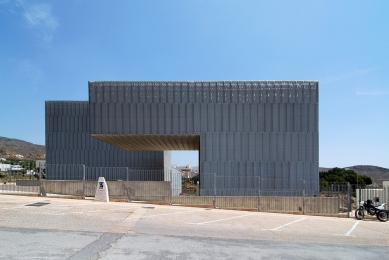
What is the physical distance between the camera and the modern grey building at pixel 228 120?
3144cm

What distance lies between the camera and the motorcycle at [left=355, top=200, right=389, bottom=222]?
17.5m

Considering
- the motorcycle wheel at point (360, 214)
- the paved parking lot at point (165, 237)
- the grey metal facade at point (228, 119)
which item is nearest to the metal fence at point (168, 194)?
the motorcycle wheel at point (360, 214)

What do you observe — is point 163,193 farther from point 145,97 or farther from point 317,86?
point 317,86

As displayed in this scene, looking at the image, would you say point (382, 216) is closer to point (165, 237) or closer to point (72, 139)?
point (165, 237)

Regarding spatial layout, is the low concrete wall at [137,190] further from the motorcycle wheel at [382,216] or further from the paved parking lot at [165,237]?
the motorcycle wheel at [382,216]

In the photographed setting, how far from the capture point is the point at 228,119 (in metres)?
32.0

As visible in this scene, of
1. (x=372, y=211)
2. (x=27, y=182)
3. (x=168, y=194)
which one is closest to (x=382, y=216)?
(x=372, y=211)

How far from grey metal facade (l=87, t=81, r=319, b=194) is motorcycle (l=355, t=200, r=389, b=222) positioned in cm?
1311

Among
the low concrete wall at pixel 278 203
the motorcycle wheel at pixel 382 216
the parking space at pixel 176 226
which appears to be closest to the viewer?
the parking space at pixel 176 226

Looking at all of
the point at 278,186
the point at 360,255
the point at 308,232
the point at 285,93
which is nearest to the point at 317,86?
the point at 285,93

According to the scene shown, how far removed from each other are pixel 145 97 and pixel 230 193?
40.4 ft

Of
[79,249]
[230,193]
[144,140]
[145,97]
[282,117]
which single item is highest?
[145,97]

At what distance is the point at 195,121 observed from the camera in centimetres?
3197

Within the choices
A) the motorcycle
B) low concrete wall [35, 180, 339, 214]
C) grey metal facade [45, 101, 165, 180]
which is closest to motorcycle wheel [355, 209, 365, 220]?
the motorcycle
